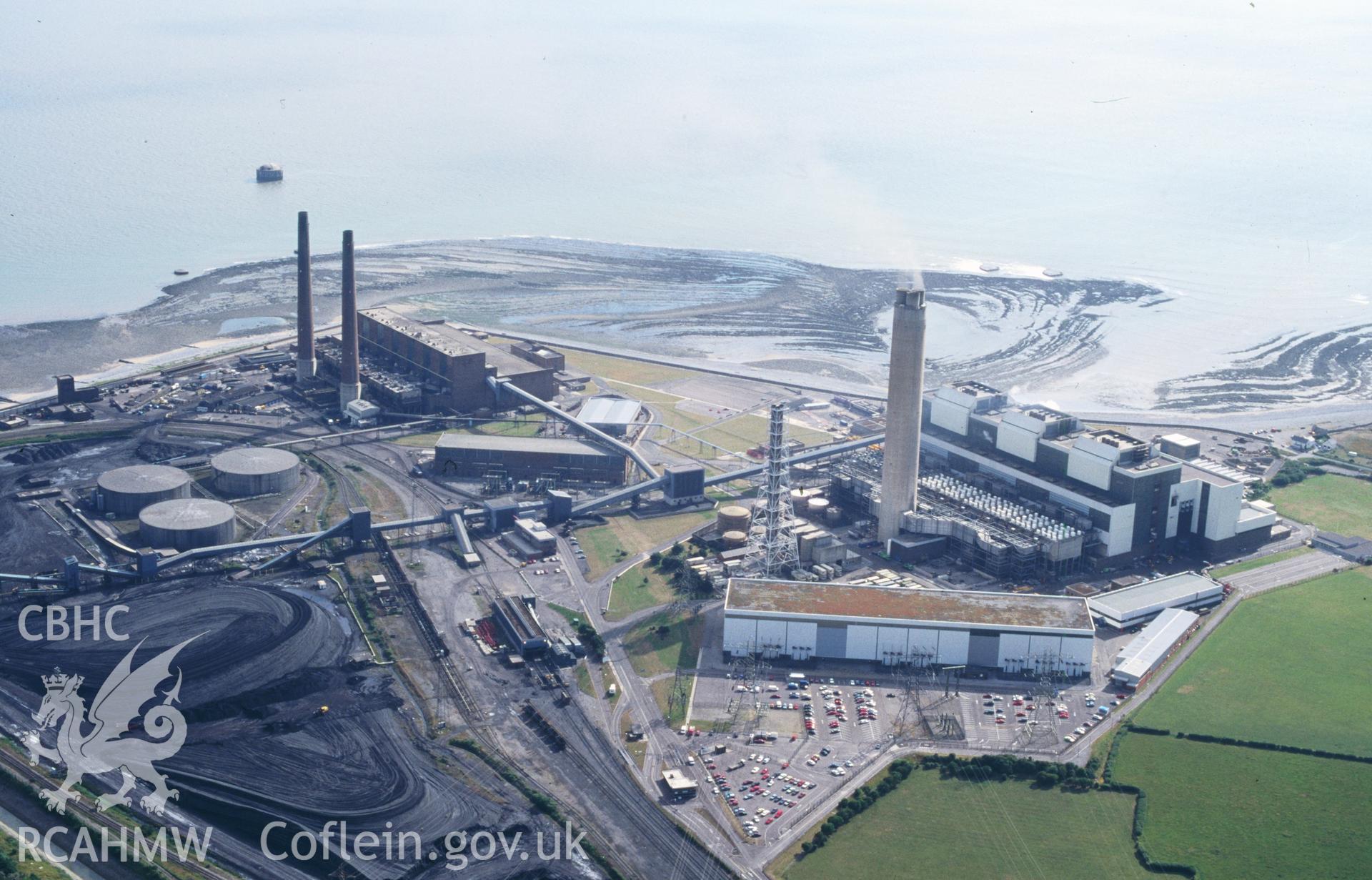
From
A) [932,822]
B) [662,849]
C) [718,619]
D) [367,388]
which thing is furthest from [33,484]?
[932,822]

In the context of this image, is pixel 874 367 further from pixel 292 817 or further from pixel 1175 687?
pixel 292 817

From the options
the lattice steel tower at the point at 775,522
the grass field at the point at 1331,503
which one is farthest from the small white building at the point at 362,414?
the grass field at the point at 1331,503

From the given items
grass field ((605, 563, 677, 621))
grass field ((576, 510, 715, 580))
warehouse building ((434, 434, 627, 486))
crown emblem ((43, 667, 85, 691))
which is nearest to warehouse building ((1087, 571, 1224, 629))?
grass field ((605, 563, 677, 621))

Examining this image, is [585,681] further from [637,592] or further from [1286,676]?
[1286,676]

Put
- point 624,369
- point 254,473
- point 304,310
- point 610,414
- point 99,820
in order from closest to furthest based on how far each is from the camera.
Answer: point 99,820
point 254,473
point 610,414
point 304,310
point 624,369

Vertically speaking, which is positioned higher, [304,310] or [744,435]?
[304,310]

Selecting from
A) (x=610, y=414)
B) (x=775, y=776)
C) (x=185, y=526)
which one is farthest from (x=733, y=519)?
(x=185, y=526)

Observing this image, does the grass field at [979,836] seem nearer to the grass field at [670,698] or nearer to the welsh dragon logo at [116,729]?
the grass field at [670,698]
